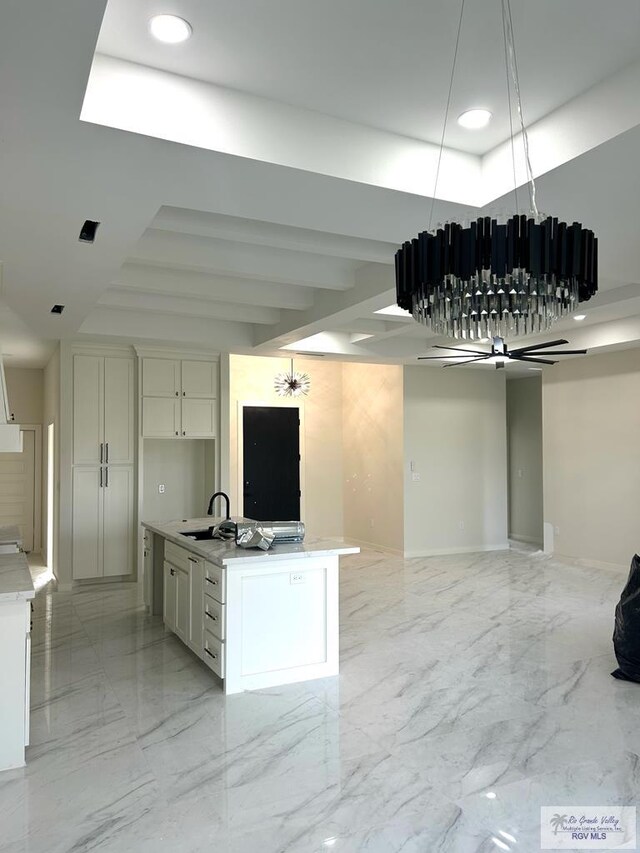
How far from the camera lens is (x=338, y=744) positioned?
318cm

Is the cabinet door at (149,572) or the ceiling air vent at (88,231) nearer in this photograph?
the ceiling air vent at (88,231)

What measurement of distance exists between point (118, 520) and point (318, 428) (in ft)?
11.7

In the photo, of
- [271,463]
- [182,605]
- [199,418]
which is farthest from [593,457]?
[182,605]

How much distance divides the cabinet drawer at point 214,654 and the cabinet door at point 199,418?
365 centimetres

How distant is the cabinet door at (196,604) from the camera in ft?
13.9

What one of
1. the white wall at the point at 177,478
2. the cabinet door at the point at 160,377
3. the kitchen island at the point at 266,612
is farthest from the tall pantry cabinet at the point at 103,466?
the kitchen island at the point at 266,612

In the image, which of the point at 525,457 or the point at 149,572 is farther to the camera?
the point at 525,457

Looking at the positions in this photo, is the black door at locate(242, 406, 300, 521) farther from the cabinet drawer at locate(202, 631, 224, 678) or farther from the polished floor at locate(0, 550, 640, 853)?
the cabinet drawer at locate(202, 631, 224, 678)

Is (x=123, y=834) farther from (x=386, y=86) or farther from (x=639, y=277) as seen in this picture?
(x=639, y=277)

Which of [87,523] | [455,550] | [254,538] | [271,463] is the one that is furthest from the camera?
[271,463]

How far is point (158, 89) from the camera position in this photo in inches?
97.0

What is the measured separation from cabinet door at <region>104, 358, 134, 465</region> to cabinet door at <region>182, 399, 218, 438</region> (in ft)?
2.02

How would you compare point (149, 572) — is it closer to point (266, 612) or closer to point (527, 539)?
point (266, 612)

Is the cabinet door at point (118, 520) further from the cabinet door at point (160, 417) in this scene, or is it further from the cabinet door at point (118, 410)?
the cabinet door at point (160, 417)
